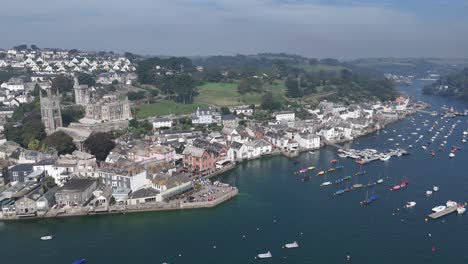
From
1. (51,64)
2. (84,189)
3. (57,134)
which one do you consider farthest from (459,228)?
(51,64)

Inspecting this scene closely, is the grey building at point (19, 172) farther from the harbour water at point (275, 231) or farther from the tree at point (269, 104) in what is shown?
the tree at point (269, 104)

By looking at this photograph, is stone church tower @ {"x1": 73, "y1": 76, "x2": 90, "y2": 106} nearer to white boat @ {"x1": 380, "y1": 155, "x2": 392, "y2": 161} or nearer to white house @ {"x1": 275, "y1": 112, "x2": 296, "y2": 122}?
white house @ {"x1": 275, "y1": 112, "x2": 296, "y2": 122}

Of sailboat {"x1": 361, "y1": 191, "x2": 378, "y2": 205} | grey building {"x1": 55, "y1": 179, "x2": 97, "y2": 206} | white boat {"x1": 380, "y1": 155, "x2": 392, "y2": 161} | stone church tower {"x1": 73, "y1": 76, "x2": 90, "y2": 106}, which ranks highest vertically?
stone church tower {"x1": 73, "y1": 76, "x2": 90, "y2": 106}

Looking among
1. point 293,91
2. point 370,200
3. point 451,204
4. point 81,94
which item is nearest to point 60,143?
point 81,94

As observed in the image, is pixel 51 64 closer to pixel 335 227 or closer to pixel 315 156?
pixel 315 156

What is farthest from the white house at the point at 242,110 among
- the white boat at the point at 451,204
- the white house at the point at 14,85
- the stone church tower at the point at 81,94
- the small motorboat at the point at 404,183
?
the white boat at the point at 451,204

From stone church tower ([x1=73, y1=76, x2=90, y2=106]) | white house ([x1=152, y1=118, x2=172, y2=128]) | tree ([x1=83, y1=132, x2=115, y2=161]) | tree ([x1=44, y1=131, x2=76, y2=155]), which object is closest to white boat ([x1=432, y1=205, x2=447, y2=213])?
tree ([x1=83, y1=132, x2=115, y2=161])

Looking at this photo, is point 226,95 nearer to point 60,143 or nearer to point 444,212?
point 60,143
